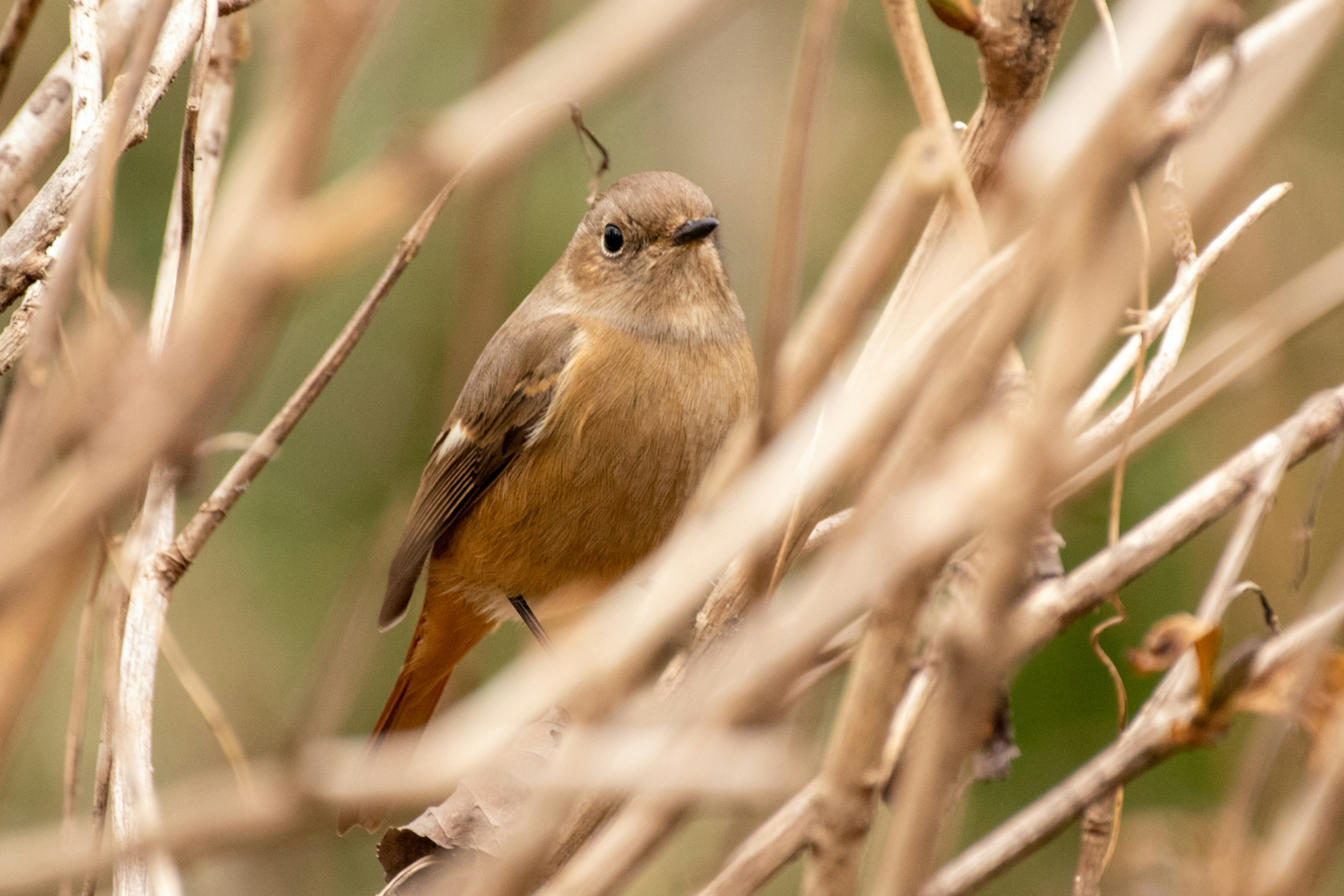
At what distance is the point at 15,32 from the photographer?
2.46 metres

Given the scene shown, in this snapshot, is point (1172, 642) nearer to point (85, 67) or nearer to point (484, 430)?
point (85, 67)

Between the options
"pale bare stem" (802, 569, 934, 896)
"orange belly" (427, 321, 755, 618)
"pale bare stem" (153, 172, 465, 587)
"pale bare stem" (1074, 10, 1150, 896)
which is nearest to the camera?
"pale bare stem" (802, 569, 934, 896)

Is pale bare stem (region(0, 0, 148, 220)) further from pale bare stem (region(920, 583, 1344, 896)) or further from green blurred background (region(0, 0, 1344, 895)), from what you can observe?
pale bare stem (region(920, 583, 1344, 896))

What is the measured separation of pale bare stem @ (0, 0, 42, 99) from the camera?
2.45 metres

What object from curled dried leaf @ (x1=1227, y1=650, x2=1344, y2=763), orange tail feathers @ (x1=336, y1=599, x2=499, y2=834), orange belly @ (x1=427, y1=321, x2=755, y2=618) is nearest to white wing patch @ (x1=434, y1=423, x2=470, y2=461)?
orange belly @ (x1=427, y1=321, x2=755, y2=618)

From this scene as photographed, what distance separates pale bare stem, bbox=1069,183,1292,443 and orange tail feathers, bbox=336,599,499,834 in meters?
2.55

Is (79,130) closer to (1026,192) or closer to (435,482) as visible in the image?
(1026,192)

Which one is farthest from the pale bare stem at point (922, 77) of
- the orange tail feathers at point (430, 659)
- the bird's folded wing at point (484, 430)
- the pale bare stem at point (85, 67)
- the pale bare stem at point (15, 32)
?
the orange tail feathers at point (430, 659)

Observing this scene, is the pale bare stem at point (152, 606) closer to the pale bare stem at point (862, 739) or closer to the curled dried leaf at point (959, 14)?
the pale bare stem at point (862, 739)

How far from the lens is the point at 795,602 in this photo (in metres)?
1.37

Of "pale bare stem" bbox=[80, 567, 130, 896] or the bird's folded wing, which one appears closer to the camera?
"pale bare stem" bbox=[80, 567, 130, 896]

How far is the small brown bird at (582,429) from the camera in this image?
3666mm

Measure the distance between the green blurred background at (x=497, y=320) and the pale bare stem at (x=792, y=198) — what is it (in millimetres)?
2319

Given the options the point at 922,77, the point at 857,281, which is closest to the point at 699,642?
the point at 922,77
